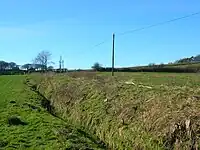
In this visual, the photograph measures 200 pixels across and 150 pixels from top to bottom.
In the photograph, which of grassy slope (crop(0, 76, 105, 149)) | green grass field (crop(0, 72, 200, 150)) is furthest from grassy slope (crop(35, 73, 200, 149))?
grassy slope (crop(0, 76, 105, 149))

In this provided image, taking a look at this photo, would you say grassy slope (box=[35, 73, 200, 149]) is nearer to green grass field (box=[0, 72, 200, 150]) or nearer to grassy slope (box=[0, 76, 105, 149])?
green grass field (box=[0, 72, 200, 150])

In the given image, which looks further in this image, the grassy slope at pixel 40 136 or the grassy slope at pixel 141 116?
the grassy slope at pixel 40 136

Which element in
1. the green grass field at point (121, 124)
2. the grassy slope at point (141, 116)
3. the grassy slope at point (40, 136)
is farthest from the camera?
the grassy slope at point (40, 136)

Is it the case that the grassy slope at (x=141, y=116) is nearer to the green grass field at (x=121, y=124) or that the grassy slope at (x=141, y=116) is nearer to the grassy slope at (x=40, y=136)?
the green grass field at (x=121, y=124)

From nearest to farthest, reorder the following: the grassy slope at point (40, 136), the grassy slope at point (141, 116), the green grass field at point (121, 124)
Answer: the grassy slope at point (141, 116) → the green grass field at point (121, 124) → the grassy slope at point (40, 136)

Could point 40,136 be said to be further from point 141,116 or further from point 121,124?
point 141,116

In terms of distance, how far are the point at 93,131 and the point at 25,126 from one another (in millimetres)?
3300

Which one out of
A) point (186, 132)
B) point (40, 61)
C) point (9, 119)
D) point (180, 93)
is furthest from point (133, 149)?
point (40, 61)

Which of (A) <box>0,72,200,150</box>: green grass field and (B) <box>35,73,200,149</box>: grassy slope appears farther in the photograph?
(A) <box>0,72,200,150</box>: green grass field

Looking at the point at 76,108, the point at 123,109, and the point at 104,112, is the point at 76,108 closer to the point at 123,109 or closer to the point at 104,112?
the point at 104,112

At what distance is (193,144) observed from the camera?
466 inches

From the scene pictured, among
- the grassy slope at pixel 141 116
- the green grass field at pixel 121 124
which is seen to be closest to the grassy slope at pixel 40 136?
the green grass field at pixel 121 124

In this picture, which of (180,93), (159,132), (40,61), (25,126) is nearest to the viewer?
(159,132)

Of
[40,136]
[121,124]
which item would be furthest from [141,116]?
[40,136]
